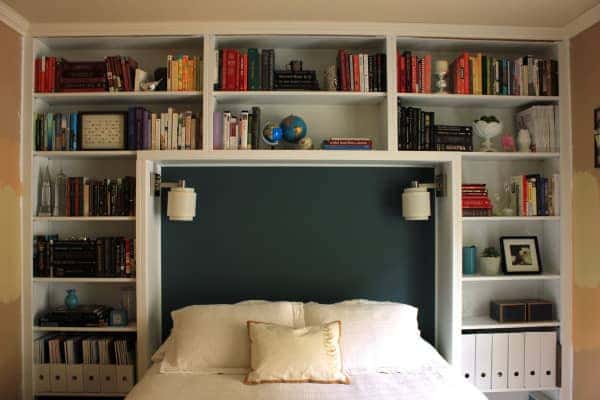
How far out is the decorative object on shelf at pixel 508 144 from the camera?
2.95 m

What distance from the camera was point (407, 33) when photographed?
280cm

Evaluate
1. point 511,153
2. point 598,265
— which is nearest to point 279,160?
point 511,153

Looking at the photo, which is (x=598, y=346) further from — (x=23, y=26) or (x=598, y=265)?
(x=23, y=26)

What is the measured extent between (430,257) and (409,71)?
1241 mm

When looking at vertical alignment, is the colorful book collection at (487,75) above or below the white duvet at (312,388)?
above

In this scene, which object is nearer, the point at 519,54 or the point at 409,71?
the point at 409,71

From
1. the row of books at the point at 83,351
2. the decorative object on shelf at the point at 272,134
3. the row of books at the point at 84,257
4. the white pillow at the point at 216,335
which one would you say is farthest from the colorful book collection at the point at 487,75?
the row of books at the point at 83,351

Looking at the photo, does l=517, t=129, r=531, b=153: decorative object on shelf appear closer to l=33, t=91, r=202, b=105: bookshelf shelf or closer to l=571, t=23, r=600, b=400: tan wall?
l=571, t=23, r=600, b=400: tan wall

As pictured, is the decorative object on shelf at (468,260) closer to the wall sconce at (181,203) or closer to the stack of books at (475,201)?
the stack of books at (475,201)

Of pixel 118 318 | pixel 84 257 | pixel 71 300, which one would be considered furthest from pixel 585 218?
pixel 71 300

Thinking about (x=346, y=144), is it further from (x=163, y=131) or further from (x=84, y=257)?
(x=84, y=257)

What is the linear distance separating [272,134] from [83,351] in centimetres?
182

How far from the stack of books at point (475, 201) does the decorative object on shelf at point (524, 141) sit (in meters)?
0.37

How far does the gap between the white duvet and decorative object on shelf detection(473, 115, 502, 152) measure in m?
1.50
